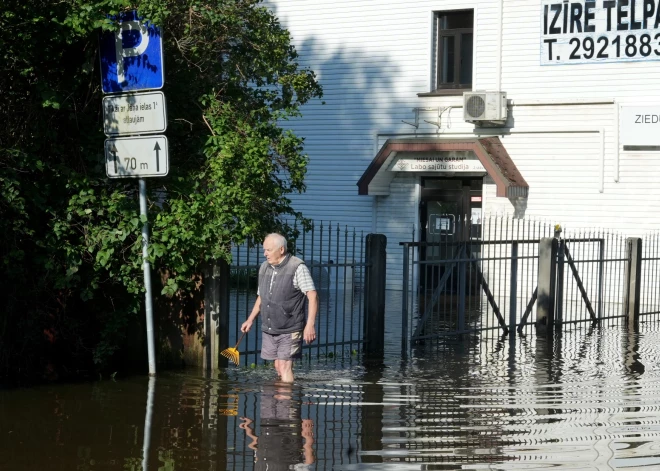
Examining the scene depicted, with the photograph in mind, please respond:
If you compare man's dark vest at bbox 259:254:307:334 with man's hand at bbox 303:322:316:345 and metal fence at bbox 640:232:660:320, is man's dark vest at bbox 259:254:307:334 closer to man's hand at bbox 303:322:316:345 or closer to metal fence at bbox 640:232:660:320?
man's hand at bbox 303:322:316:345

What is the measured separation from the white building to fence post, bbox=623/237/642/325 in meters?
4.60

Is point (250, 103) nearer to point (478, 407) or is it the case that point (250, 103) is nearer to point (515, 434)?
point (478, 407)

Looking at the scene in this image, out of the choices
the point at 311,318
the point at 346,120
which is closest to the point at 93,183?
the point at 311,318

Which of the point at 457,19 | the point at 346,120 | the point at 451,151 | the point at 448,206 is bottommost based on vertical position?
the point at 448,206

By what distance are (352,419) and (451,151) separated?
17.2m

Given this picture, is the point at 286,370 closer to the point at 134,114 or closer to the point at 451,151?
the point at 134,114

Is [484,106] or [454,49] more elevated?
[454,49]

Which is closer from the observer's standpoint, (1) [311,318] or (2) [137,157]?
(1) [311,318]

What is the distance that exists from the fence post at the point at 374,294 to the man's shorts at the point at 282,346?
308cm

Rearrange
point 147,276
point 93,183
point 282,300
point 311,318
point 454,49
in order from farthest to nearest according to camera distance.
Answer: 1. point 454,49
2. point 93,183
3. point 147,276
4. point 282,300
5. point 311,318

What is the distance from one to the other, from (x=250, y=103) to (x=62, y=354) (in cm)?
340

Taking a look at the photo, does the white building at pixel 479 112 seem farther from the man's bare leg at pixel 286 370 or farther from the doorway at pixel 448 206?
the man's bare leg at pixel 286 370

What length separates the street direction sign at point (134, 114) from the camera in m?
11.4

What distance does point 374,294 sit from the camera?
1443 centimetres
